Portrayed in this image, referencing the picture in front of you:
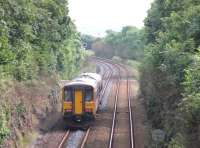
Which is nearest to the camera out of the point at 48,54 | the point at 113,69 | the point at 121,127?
the point at 121,127

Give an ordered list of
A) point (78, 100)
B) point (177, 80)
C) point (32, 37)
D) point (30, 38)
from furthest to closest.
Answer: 1. point (32, 37)
2. point (30, 38)
3. point (78, 100)
4. point (177, 80)

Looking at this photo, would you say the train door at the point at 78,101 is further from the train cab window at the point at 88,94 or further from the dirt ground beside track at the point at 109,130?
the dirt ground beside track at the point at 109,130

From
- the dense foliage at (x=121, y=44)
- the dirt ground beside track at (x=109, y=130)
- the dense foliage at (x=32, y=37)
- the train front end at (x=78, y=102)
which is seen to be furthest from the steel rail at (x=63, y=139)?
the dense foliage at (x=121, y=44)

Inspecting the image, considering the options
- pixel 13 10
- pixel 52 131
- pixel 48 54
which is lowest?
pixel 52 131

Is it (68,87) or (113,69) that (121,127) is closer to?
(68,87)

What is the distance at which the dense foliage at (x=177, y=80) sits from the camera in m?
16.3

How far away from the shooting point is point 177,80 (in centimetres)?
2112

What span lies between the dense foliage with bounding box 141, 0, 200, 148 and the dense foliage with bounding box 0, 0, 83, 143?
6.65m

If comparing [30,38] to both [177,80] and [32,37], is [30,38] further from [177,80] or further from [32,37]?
[177,80]

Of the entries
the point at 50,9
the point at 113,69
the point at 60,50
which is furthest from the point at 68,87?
the point at 113,69

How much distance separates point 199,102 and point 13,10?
524 inches

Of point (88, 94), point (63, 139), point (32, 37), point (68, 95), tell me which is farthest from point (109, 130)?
point (32, 37)

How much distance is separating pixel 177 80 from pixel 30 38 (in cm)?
1012

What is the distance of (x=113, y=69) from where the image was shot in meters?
64.7
